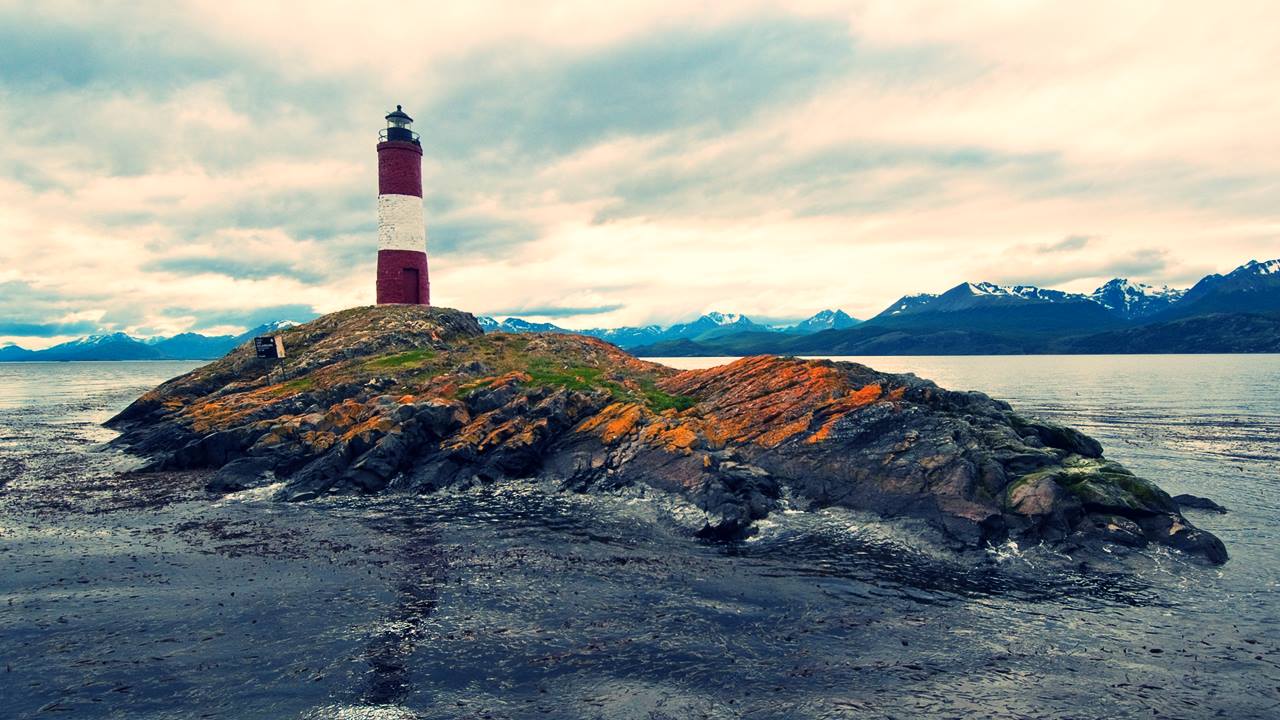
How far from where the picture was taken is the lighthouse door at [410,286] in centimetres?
6431

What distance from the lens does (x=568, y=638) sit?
17.3 m

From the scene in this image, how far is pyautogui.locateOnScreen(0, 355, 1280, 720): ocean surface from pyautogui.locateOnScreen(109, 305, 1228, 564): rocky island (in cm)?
198

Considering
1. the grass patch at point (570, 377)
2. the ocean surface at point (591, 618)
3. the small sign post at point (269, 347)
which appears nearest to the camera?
the ocean surface at point (591, 618)

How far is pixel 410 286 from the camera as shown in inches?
2547

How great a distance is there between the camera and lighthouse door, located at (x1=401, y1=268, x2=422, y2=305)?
6431cm

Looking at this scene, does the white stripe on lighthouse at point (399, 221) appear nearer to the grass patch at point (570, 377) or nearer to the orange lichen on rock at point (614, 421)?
the grass patch at point (570, 377)

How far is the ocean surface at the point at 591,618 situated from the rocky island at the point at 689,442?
6.49ft

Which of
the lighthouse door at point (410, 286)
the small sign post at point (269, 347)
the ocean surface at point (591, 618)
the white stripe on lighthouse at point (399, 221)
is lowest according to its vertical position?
the ocean surface at point (591, 618)

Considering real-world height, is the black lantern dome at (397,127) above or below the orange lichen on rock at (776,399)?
above

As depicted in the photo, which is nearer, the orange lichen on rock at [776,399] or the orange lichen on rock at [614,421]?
the orange lichen on rock at [776,399]

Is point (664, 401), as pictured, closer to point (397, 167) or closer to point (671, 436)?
point (671, 436)

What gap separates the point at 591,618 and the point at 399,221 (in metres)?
52.3

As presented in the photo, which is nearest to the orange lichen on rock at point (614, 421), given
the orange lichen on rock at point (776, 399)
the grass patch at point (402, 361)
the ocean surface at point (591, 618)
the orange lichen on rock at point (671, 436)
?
the orange lichen on rock at point (671, 436)

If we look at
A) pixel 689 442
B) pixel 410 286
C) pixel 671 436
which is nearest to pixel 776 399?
pixel 689 442
